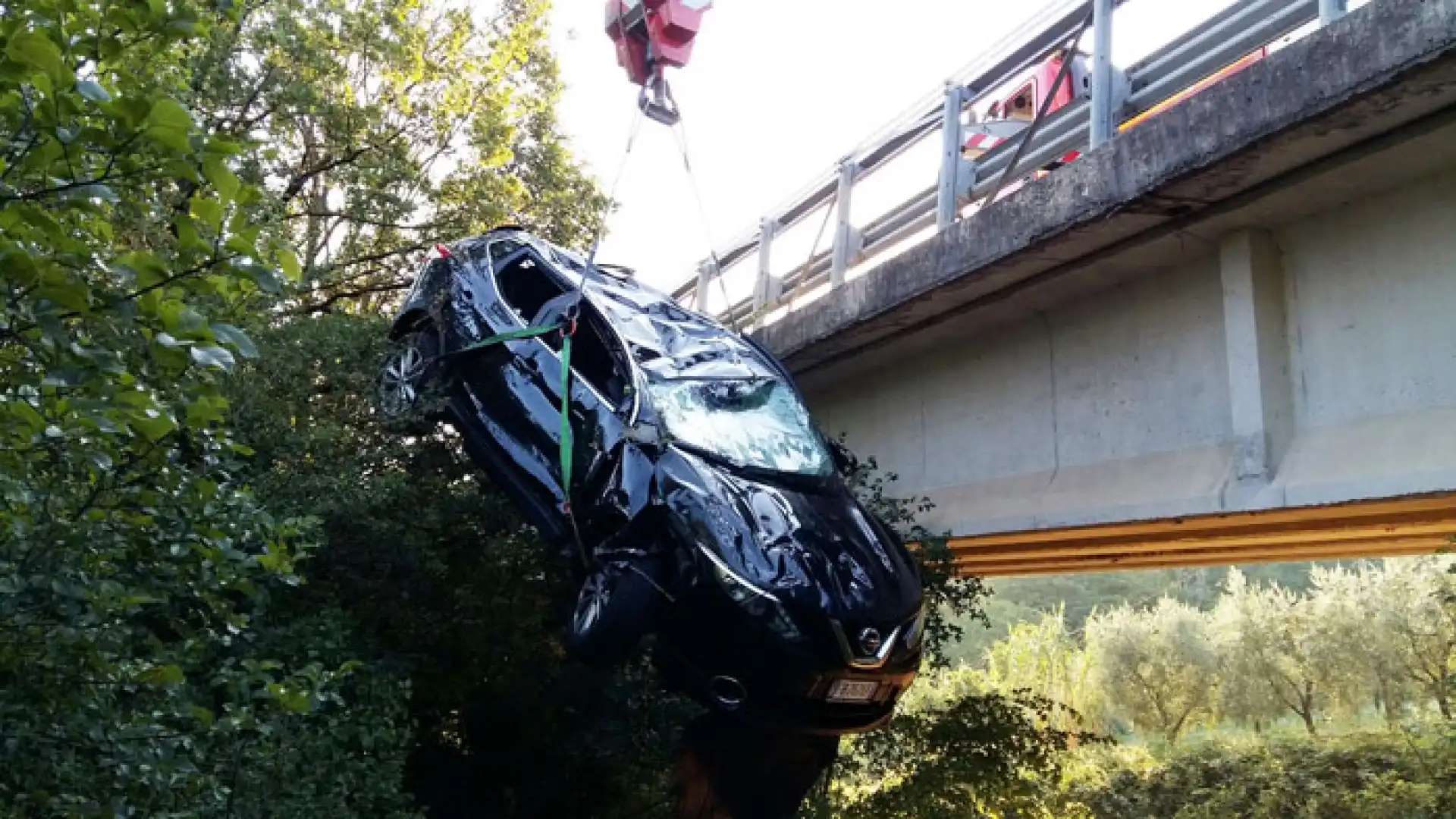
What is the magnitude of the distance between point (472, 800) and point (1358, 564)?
27.0m

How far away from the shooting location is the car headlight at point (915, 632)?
17.1ft

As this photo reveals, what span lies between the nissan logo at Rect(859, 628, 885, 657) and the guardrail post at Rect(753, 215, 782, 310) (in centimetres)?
547

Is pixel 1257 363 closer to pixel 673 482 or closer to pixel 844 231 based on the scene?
pixel 673 482

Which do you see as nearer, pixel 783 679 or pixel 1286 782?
pixel 783 679

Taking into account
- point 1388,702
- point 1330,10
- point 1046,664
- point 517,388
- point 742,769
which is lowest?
point 742,769

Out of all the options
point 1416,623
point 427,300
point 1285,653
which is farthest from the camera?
point 1285,653

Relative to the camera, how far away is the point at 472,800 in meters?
7.32

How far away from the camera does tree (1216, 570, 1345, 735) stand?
2447 centimetres

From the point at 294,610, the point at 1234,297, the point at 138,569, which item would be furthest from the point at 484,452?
the point at 1234,297

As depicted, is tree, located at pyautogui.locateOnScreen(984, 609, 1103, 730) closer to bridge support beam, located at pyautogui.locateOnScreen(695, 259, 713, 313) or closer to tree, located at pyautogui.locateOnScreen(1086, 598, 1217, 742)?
tree, located at pyautogui.locateOnScreen(1086, 598, 1217, 742)

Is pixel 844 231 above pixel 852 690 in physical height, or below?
above

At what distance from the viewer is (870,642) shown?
16.2 feet

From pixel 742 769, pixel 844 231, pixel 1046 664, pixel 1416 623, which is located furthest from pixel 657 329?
pixel 1416 623

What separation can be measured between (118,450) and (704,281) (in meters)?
8.98
